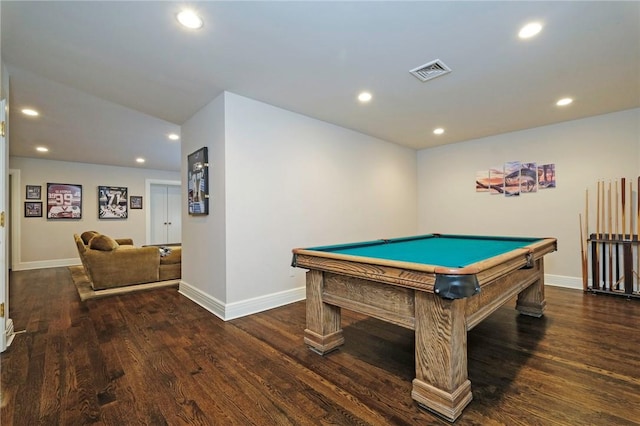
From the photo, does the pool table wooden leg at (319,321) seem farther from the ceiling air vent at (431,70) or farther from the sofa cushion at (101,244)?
the sofa cushion at (101,244)

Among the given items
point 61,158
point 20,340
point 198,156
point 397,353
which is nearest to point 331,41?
point 198,156

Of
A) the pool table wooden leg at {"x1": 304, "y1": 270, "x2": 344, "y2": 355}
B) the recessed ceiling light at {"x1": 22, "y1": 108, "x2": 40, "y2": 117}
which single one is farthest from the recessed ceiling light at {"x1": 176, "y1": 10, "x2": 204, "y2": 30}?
the recessed ceiling light at {"x1": 22, "y1": 108, "x2": 40, "y2": 117}

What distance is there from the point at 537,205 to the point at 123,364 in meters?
5.46

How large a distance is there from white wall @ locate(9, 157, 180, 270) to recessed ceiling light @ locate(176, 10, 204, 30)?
6.86 metres

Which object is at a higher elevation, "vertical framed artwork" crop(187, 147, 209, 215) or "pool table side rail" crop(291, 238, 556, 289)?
"vertical framed artwork" crop(187, 147, 209, 215)

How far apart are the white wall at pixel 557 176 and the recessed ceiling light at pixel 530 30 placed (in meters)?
2.85

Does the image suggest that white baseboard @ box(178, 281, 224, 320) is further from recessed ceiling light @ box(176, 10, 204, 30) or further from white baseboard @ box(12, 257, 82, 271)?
white baseboard @ box(12, 257, 82, 271)

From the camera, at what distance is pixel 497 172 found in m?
4.77

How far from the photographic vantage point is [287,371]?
1.95 metres

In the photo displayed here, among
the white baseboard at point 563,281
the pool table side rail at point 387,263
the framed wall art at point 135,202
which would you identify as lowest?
the white baseboard at point 563,281

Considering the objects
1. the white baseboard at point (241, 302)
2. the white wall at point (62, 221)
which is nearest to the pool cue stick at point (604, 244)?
the white baseboard at point (241, 302)

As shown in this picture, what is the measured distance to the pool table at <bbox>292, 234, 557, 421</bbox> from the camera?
150 centimetres

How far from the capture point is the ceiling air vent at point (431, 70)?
2531mm

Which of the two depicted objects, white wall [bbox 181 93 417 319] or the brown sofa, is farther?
the brown sofa
